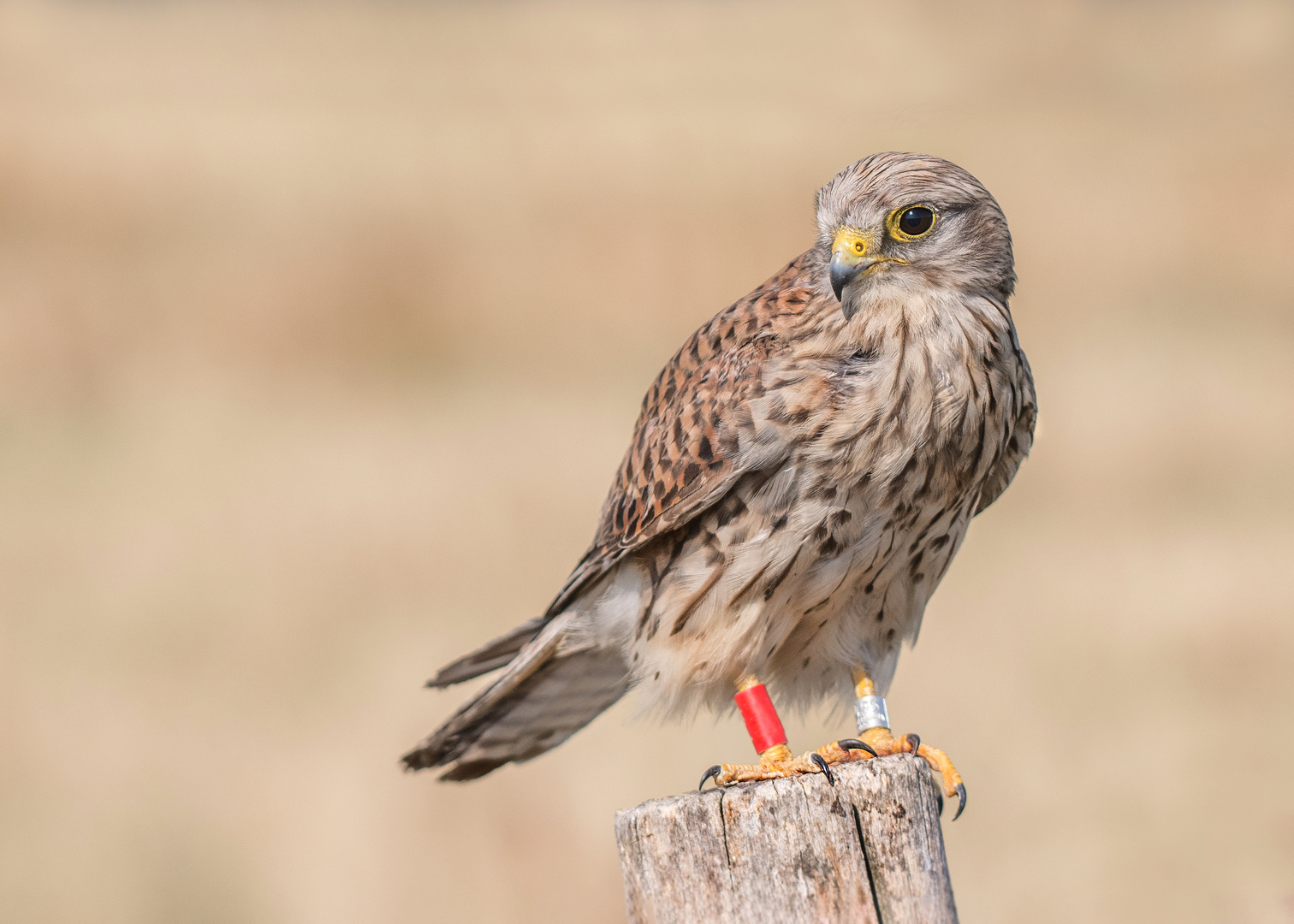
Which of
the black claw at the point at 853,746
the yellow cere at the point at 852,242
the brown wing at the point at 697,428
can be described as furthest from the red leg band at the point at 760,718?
the yellow cere at the point at 852,242

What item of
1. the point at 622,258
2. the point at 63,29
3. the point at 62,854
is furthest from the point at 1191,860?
the point at 63,29

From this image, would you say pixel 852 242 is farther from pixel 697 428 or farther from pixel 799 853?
pixel 799 853

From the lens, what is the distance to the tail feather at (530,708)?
3.53 m

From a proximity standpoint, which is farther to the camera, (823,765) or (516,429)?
(516,429)

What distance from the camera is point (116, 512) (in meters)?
8.41

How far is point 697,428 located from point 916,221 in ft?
2.20

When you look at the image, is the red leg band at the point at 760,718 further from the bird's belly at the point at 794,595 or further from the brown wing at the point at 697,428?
the brown wing at the point at 697,428

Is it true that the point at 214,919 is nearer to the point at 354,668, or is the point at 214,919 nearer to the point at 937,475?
the point at 354,668

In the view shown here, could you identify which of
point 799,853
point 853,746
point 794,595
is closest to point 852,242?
point 794,595

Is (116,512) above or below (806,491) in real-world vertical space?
above

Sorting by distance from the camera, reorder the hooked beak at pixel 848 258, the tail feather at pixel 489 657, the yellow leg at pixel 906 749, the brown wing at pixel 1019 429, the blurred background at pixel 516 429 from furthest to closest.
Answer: the blurred background at pixel 516 429, the tail feather at pixel 489 657, the brown wing at pixel 1019 429, the yellow leg at pixel 906 749, the hooked beak at pixel 848 258

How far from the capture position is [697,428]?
307 centimetres

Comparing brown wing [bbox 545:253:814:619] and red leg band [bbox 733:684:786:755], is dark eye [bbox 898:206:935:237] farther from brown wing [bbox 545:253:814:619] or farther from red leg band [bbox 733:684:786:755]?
red leg band [bbox 733:684:786:755]

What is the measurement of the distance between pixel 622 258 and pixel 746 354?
7698 millimetres
